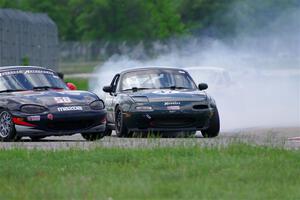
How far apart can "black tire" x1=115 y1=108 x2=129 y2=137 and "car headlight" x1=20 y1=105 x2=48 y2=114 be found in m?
2.16

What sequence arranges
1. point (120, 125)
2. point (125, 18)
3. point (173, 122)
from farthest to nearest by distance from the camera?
point (125, 18)
point (120, 125)
point (173, 122)

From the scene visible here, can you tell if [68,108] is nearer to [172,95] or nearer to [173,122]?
[173,122]

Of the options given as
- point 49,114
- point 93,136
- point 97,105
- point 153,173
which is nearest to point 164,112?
point 93,136

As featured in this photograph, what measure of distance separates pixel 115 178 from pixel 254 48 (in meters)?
30.7

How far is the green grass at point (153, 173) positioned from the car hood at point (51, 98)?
3879 mm

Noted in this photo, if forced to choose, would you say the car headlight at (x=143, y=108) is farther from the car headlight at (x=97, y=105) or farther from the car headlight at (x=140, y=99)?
the car headlight at (x=97, y=105)

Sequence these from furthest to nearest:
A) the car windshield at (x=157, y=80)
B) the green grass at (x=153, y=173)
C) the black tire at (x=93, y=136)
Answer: the car windshield at (x=157, y=80) < the black tire at (x=93, y=136) < the green grass at (x=153, y=173)

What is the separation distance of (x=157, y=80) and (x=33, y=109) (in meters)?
3.56

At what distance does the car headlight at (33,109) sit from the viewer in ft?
63.5

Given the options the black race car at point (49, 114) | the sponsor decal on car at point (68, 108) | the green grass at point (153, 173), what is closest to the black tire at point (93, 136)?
the black race car at point (49, 114)

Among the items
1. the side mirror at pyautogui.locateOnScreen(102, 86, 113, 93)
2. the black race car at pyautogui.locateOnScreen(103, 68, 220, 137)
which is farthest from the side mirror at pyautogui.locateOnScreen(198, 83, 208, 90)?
the side mirror at pyautogui.locateOnScreen(102, 86, 113, 93)

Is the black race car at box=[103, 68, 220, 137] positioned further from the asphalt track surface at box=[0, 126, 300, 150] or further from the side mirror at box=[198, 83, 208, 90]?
the asphalt track surface at box=[0, 126, 300, 150]

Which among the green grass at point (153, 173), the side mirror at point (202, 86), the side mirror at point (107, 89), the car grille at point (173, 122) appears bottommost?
the car grille at point (173, 122)

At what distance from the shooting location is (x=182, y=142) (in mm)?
16719
